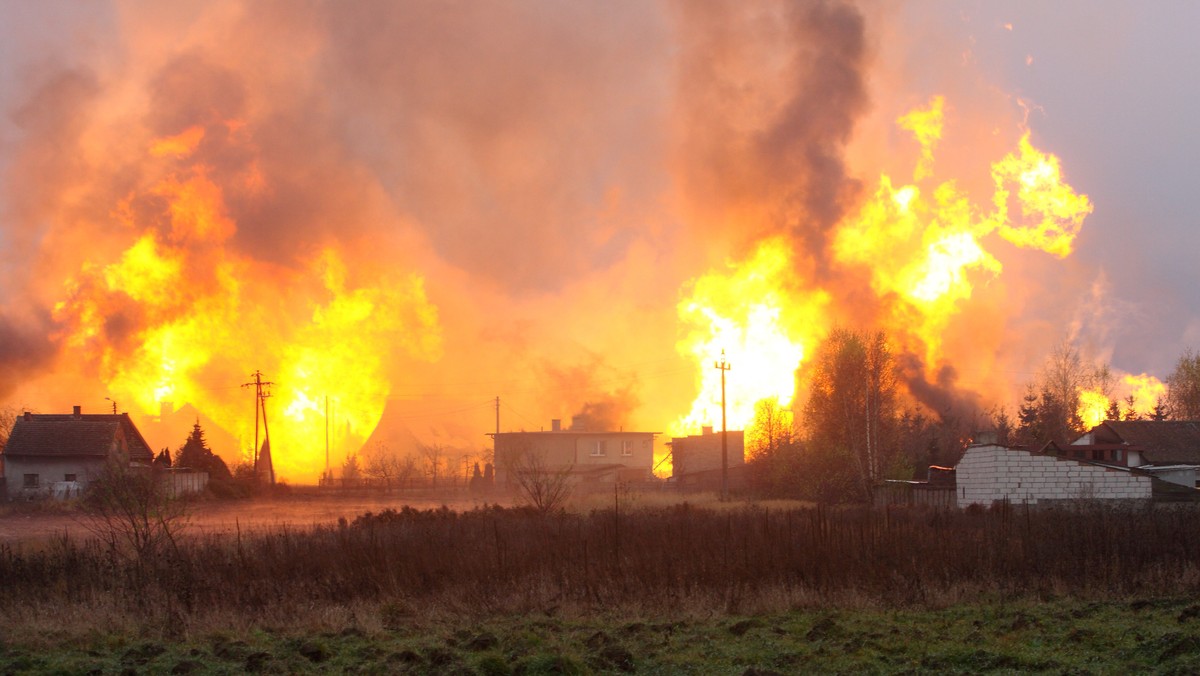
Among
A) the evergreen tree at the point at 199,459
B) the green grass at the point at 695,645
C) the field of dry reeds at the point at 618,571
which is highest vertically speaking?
the evergreen tree at the point at 199,459

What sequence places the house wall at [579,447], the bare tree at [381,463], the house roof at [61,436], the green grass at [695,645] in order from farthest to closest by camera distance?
the bare tree at [381,463] → the house wall at [579,447] → the house roof at [61,436] → the green grass at [695,645]

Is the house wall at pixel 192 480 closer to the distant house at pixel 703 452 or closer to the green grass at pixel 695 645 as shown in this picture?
the distant house at pixel 703 452

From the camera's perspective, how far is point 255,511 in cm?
5631

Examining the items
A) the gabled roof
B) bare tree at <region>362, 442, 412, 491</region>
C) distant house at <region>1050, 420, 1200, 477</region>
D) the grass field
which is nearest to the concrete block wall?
the grass field

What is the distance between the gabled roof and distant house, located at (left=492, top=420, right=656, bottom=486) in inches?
1355

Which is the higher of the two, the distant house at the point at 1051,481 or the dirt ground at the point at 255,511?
the distant house at the point at 1051,481

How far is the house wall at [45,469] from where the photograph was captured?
65.2m

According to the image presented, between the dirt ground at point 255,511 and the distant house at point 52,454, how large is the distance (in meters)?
5.58

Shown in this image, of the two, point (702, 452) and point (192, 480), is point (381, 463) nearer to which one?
point (702, 452)

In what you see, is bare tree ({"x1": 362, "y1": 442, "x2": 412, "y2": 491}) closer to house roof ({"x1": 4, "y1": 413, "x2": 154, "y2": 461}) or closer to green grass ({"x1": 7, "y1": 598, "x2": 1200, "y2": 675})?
house roof ({"x1": 4, "y1": 413, "x2": 154, "y2": 461})

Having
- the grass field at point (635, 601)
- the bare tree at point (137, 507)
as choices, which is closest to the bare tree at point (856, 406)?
the grass field at point (635, 601)

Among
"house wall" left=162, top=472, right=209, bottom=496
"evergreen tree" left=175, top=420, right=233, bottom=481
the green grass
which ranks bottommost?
the green grass

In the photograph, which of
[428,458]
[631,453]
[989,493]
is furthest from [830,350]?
[428,458]

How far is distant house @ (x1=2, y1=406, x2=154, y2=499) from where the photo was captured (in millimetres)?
65250
